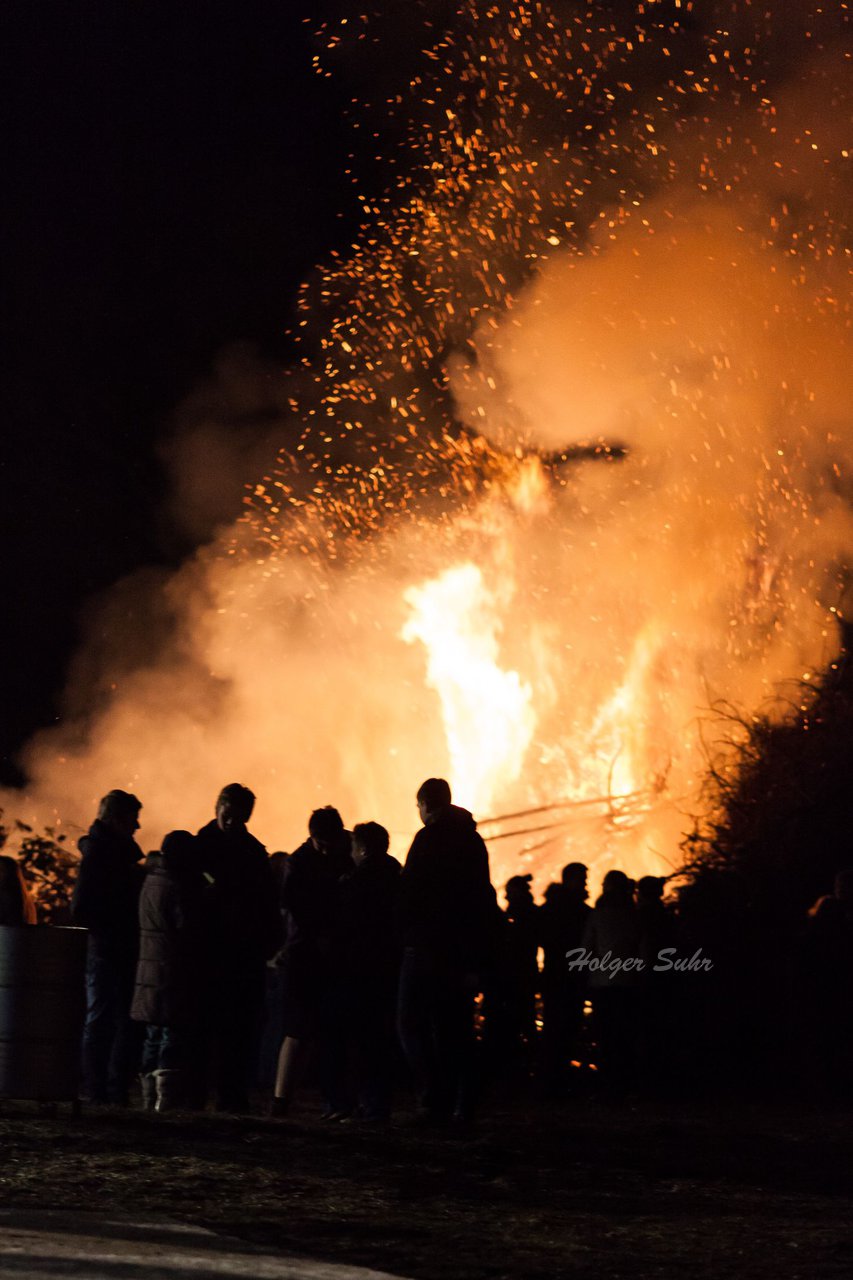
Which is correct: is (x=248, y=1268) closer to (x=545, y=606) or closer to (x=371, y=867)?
(x=371, y=867)

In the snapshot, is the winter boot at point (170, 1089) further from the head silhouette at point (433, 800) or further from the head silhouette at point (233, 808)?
the head silhouette at point (433, 800)

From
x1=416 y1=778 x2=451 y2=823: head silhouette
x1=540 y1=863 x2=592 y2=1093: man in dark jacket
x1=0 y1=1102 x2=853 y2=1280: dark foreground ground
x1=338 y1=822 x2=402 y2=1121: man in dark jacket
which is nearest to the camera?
x1=0 y1=1102 x2=853 y2=1280: dark foreground ground

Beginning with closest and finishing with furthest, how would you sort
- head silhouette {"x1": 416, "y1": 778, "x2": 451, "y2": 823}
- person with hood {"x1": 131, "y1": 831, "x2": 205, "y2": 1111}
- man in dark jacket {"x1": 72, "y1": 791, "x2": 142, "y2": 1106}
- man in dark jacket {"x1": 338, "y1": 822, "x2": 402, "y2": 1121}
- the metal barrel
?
the metal barrel → head silhouette {"x1": 416, "y1": 778, "x2": 451, "y2": 823} → person with hood {"x1": 131, "y1": 831, "x2": 205, "y2": 1111} → man in dark jacket {"x1": 338, "y1": 822, "x2": 402, "y2": 1121} → man in dark jacket {"x1": 72, "y1": 791, "x2": 142, "y2": 1106}

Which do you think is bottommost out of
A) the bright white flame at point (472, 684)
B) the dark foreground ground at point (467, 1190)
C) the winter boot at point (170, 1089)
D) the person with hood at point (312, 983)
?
the dark foreground ground at point (467, 1190)

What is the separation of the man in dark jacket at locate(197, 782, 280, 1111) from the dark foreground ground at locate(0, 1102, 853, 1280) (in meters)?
0.57

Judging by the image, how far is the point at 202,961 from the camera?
11.5 m

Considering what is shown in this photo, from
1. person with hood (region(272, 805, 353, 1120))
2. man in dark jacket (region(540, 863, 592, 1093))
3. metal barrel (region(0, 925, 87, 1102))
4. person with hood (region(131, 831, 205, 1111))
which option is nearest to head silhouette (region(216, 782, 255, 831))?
person with hood (region(131, 831, 205, 1111))

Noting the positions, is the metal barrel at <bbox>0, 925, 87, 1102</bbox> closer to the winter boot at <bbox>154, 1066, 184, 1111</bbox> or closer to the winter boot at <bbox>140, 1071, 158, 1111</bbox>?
the winter boot at <bbox>154, 1066, 184, 1111</bbox>

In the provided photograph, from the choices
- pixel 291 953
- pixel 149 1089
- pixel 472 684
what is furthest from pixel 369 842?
pixel 472 684

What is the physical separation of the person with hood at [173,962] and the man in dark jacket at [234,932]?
0.37ft

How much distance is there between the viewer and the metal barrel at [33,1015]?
1018cm

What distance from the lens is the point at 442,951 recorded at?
35.7 feet

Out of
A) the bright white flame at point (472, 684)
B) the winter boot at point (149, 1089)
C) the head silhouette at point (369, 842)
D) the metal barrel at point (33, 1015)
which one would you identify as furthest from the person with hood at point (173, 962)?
the bright white flame at point (472, 684)

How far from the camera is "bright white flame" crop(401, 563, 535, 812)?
80.5ft
